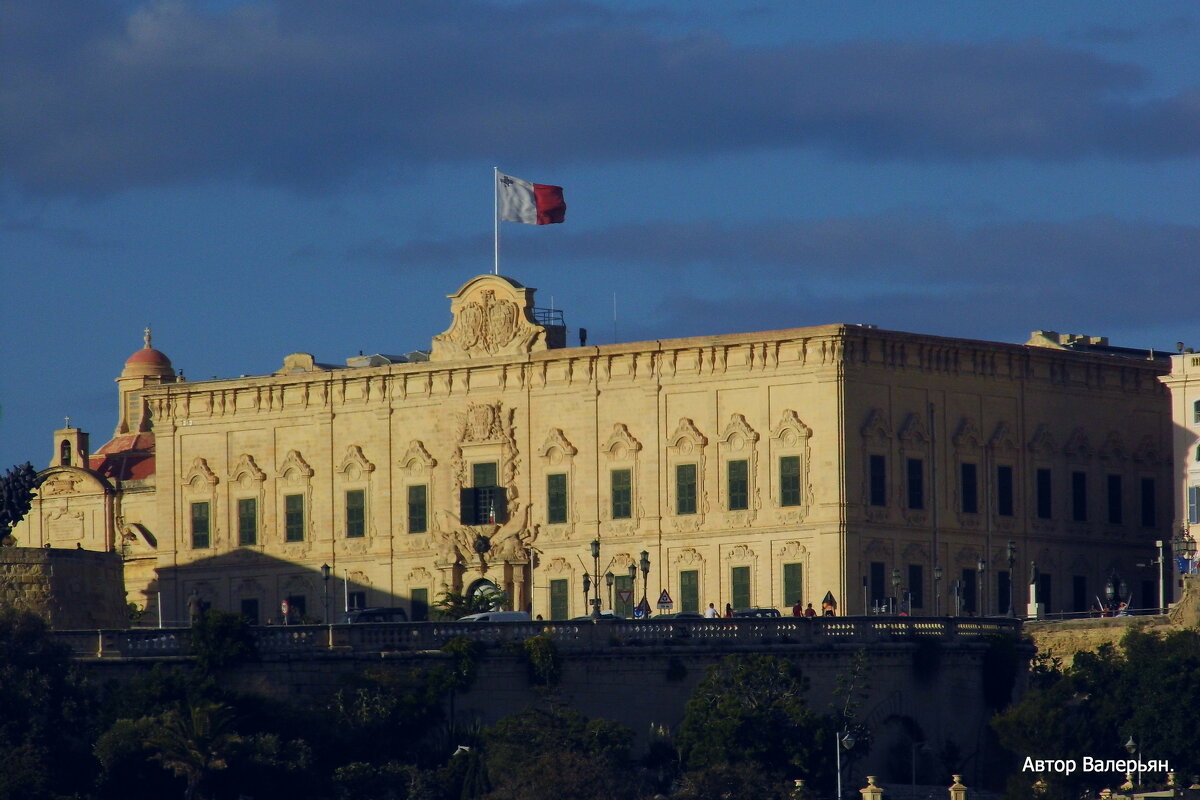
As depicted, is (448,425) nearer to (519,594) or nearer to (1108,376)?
(519,594)

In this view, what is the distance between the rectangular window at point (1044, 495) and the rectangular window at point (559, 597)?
13.5 m

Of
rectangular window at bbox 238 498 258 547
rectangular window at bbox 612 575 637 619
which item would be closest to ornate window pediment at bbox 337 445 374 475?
rectangular window at bbox 238 498 258 547

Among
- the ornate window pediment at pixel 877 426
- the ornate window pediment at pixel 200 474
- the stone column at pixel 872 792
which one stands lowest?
the stone column at pixel 872 792

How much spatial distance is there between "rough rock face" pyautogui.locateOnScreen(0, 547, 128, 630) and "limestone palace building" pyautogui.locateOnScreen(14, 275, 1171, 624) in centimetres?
1183

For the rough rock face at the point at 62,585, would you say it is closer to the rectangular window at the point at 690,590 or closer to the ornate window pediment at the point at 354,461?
the ornate window pediment at the point at 354,461

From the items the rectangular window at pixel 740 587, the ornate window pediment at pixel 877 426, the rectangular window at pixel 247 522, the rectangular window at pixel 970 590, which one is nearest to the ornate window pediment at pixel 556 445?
the rectangular window at pixel 740 587

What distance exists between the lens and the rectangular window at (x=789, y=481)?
102 metres

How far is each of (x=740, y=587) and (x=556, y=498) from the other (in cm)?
692

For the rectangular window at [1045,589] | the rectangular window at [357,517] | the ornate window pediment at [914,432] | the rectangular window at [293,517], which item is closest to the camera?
the ornate window pediment at [914,432]

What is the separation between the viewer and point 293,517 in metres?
112

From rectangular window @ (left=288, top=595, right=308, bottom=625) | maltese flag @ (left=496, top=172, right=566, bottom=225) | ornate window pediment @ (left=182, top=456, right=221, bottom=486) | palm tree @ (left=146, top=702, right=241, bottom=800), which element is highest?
maltese flag @ (left=496, top=172, right=566, bottom=225)

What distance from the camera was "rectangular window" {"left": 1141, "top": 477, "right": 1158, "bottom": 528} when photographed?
109 m

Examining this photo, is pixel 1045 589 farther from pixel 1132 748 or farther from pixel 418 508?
pixel 1132 748

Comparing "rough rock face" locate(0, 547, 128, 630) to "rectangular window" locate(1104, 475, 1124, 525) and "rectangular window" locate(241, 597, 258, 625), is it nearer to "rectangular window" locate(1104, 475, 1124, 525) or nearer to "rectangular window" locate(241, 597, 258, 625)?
"rectangular window" locate(241, 597, 258, 625)
